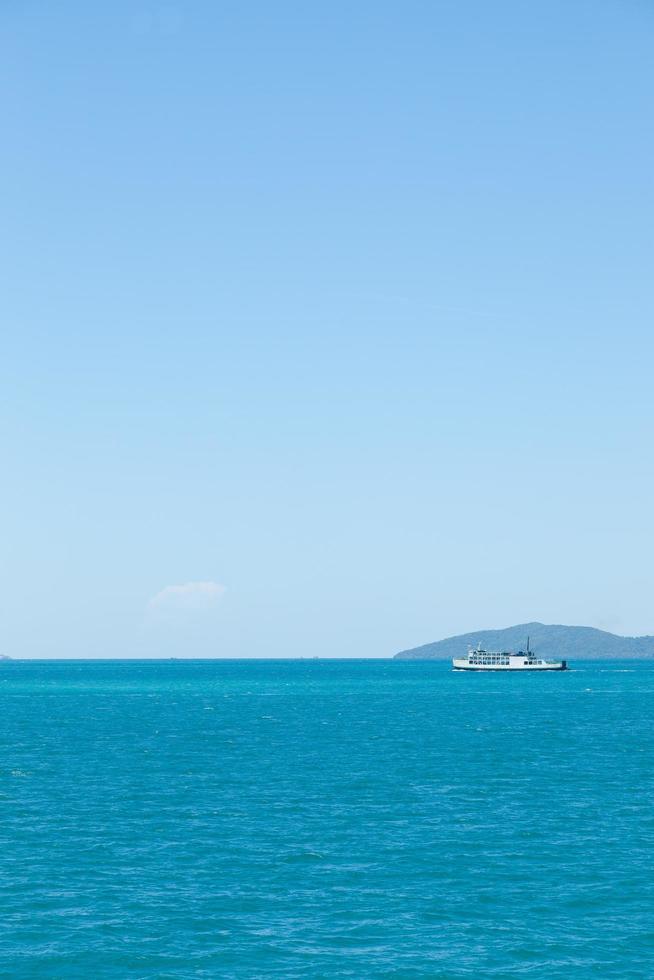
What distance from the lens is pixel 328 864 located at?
6019cm

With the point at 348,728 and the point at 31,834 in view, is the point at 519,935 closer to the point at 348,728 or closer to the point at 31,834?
the point at 31,834

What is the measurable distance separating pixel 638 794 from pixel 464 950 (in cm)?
4513

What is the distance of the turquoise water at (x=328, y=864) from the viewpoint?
45.6 meters

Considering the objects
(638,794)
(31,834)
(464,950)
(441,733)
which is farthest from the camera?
(441,733)

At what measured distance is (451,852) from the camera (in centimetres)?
6359

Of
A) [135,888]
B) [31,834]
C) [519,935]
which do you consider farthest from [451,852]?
[31,834]

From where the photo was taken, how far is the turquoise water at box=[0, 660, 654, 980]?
45625 mm

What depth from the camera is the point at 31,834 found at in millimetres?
69500

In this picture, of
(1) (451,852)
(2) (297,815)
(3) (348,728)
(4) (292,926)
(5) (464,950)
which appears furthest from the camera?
(3) (348,728)

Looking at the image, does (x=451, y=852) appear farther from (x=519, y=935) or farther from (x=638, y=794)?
(x=638, y=794)

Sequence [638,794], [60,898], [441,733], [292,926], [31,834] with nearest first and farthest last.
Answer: [292,926] → [60,898] → [31,834] → [638,794] → [441,733]

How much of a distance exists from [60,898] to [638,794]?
52.4m

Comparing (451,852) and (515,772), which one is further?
(515,772)

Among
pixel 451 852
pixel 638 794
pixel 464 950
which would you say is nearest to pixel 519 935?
pixel 464 950
